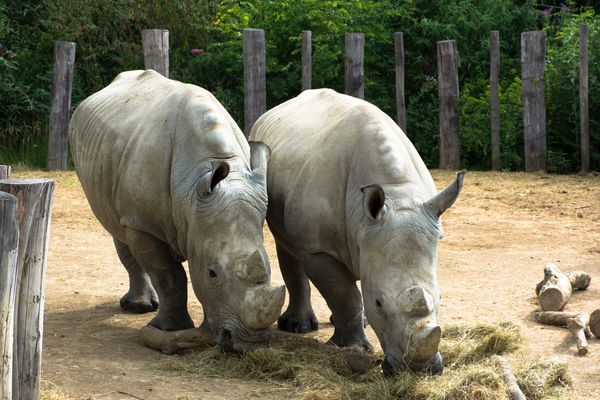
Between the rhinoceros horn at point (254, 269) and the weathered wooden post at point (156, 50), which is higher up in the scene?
the weathered wooden post at point (156, 50)

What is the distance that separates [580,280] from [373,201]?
3260 mm

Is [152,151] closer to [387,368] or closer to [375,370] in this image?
[375,370]

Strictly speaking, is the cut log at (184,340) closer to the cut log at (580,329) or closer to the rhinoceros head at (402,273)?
the rhinoceros head at (402,273)

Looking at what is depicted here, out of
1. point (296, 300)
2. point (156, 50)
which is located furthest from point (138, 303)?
point (156, 50)

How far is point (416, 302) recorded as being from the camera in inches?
231

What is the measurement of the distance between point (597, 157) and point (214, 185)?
33.7ft

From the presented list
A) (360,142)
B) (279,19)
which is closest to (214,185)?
(360,142)

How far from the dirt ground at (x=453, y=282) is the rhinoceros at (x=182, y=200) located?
1.33 feet

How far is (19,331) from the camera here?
4996mm

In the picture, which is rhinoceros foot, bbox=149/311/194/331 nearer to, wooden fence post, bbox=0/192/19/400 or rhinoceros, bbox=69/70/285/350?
rhinoceros, bbox=69/70/285/350

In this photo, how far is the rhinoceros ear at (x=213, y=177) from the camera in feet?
21.7

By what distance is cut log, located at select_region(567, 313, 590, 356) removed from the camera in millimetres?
7120

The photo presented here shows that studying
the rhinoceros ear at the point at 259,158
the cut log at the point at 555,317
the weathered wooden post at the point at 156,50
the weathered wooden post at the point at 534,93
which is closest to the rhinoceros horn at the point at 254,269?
the rhinoceros ear at the point at 259,158

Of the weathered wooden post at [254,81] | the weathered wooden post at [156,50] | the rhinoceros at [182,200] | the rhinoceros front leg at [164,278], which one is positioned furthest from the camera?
the weathered wooden post at [254,81]
